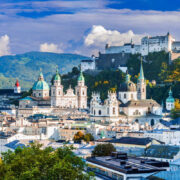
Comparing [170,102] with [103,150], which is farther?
[170,102]

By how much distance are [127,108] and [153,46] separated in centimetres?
3492

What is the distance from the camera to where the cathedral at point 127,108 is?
124 m

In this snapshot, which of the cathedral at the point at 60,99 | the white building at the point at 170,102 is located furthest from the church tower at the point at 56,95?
the white building at the point at 170,102

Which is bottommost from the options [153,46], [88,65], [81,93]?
[81,93]

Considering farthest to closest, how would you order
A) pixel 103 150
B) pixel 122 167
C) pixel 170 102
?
1. pixel 170 102
2. pixel 103 150
3. pixel 122 167

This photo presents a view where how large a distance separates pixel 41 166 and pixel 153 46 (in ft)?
374

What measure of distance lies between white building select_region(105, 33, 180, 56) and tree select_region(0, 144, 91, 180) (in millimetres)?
108082

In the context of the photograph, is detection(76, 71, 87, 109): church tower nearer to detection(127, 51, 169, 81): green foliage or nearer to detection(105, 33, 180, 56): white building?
detection(127, 51, 169, 81): green foliage

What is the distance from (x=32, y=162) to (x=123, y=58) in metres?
115

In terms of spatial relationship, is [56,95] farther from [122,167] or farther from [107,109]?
[122,167]

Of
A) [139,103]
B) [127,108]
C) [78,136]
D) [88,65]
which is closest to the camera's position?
[78,136]

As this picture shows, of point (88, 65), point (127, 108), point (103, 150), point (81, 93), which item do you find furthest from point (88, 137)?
point (88, 65)

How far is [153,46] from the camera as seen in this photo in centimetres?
15912

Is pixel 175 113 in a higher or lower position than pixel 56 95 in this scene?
lower
